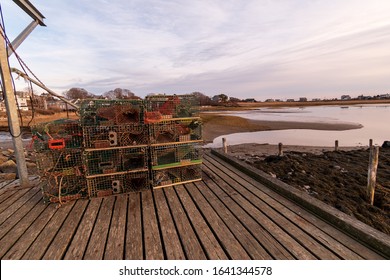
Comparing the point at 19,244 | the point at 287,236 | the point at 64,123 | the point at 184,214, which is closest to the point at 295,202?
the point at 287,236

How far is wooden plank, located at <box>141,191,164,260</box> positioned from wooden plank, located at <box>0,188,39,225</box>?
2.44m

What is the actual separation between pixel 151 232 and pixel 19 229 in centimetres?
221

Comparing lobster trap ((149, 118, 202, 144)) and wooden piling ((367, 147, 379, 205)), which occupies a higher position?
lobster trap ((149, 118, 202, 144))

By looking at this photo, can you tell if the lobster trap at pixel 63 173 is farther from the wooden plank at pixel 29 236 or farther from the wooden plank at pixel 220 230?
the wooden plank at pixel 220 230

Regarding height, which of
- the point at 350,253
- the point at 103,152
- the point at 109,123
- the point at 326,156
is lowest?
the point at 326,156

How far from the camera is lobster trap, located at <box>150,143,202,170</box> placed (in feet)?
14.8

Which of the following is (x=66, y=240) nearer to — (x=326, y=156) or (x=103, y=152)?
(x=103, y=152)

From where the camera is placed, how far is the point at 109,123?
4.14 meters

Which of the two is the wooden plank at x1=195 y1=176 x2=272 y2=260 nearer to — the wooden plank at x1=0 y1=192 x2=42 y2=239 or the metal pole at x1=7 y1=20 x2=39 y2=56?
the wooden plank at x1=0 y1=192 x2=42 y2=239

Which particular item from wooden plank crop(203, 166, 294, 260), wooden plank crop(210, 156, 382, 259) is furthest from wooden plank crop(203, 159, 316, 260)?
wooden plank crop(210, 156, 382, 259)

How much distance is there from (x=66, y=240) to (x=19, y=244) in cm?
65

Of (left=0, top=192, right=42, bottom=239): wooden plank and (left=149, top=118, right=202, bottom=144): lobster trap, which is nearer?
(left=0, top=192, right=42, bottom=239): wooden plank

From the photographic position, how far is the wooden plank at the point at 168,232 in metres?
2.50

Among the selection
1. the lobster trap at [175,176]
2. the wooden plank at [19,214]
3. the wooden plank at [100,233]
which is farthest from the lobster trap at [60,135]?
the lobster trap at [175,176]
